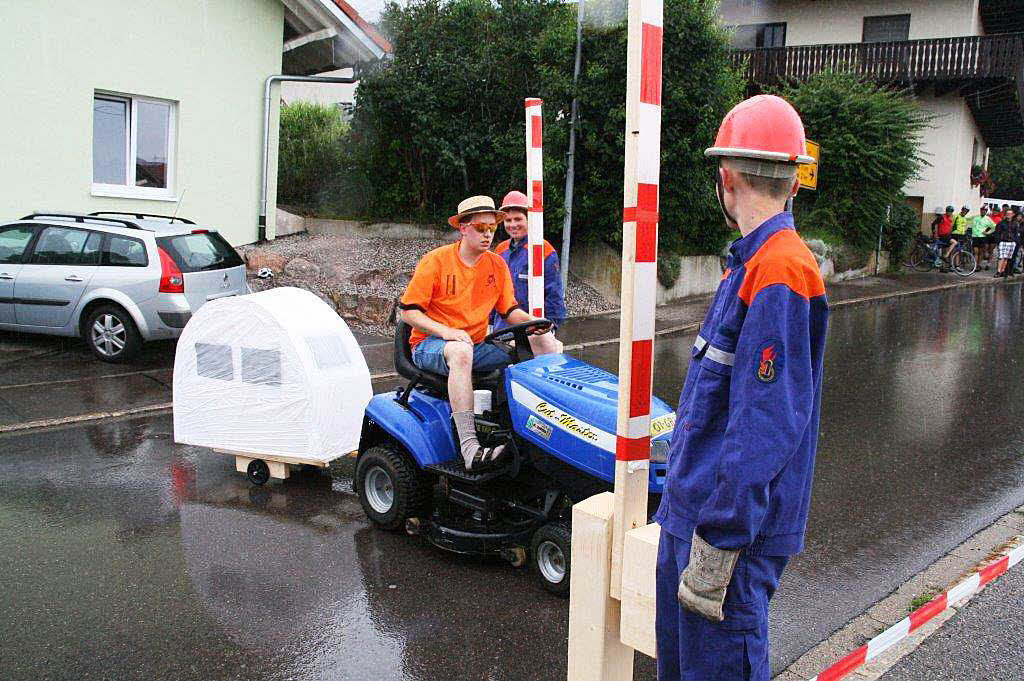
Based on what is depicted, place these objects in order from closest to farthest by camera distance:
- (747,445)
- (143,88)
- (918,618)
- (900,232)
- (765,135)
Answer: (747,445) → (765,135) → (918,618) → (143,88) → (900,232)

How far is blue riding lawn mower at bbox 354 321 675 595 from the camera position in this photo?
440 cm

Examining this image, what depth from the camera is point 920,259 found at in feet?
86.9

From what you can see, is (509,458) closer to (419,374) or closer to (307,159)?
(419,374)

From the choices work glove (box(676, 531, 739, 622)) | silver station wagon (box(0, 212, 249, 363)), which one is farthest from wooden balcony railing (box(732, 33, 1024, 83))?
work glove (box(676, 531, 739, 622))

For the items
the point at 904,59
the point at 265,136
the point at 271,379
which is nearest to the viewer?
the point at 271,379

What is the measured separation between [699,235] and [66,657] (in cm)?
1579

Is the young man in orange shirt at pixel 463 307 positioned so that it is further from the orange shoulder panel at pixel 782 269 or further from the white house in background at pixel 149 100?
the white house in background at pixel 149 100

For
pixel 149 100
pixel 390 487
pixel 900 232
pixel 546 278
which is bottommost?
pixel 390 487

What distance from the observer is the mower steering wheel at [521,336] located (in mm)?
4934

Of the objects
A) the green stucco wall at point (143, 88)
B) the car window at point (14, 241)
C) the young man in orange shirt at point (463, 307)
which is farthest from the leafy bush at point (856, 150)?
the young man in orange shirt at point (463, 307)

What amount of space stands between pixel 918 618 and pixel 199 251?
8.69 metres

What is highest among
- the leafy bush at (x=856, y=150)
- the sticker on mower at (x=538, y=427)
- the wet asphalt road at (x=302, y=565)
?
the leafy bush at (x=856, y=150)

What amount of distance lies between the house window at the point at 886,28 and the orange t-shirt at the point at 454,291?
27.8 meters

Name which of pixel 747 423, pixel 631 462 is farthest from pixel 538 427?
pixel 747 423
